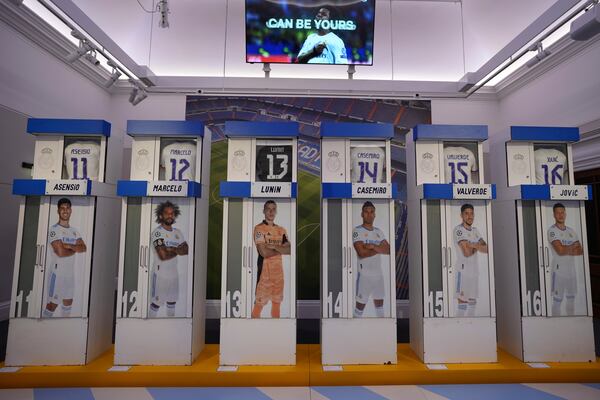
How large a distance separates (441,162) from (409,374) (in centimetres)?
241

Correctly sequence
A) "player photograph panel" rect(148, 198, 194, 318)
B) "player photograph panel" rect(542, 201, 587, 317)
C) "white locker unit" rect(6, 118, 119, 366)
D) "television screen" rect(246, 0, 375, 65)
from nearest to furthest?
"white locker unit" rect(6, 118, 119, 366)
"player photograph panel" rect(148, 198, 194, 318)
"player photograph panel" rect(542, 201, 587, 317)
"television screen" rect(246, 0, 375, 65)

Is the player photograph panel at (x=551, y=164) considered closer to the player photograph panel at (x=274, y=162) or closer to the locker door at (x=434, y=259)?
the locker door at (x=434, y=259)

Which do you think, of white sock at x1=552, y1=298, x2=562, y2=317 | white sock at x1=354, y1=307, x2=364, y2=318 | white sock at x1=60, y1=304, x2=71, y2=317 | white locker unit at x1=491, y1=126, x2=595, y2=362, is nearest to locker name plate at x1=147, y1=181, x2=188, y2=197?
white sock at x1=60, y1=304, x2=71, y2=317

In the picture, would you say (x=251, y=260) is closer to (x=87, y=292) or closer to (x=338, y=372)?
(x=338, y=372)

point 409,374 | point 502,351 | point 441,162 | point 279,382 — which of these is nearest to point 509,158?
point 441,162

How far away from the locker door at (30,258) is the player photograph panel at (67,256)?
62mm

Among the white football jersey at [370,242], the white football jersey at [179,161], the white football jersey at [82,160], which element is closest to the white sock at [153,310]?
the white football jersey at [179,161]

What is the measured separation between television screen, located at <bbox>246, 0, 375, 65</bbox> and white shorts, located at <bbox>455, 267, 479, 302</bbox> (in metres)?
3.65

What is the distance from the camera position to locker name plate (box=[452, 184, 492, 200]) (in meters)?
3.75

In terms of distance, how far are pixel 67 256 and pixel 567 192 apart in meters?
5.75

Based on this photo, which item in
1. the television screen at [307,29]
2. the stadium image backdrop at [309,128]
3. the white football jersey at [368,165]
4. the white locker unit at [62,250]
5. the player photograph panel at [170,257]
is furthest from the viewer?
the stadium image backdrop at [309,128]

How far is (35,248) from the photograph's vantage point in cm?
368

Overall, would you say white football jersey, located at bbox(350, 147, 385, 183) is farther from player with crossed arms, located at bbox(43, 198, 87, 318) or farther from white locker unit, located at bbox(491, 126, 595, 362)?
player with crossed arms, located at bbox(43, 198, 87, 318)

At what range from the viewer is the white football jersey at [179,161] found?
3865 mm
